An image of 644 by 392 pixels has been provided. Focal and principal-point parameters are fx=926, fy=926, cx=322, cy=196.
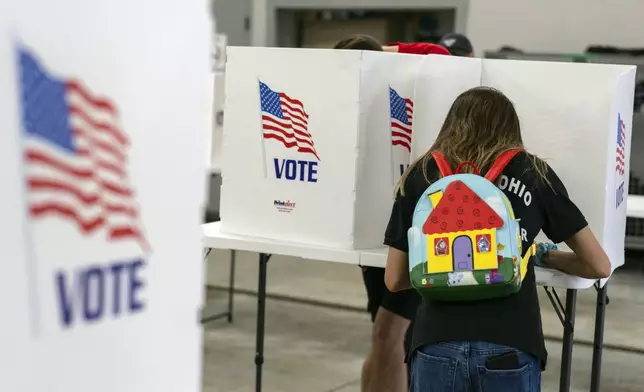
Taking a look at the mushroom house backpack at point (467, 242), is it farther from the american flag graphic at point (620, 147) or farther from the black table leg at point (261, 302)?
the black table leg at point (261, 302)

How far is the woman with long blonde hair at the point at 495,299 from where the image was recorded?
2.08 metres

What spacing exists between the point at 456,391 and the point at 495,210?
1.38 ft

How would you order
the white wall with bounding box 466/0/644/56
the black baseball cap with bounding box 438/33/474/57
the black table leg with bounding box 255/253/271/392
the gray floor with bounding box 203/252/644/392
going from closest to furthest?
the black table leg with bounding box 255/253/271/392 → the black baseball cap with bounding box 438/33/474/57 → the gray floor with bounding box 203/252/644/392 → the white wall with bounding box 466/0/644/56

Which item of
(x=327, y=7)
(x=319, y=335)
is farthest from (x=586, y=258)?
(x=327, y=7)

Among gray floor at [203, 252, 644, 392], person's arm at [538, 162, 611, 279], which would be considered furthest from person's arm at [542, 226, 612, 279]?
gray floor at [203, 252, 644, 392]

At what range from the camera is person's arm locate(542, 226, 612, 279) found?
2.28 metres

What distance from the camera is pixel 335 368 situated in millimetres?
4715

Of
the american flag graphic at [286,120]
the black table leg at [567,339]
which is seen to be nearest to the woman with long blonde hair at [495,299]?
the black table leg at [567,339]

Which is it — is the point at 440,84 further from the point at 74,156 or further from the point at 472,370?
the point at 74,156

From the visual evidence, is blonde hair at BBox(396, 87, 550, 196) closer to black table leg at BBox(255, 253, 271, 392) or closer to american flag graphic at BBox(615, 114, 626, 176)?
american flag graphic at BBox(615, 114, 626, 176)

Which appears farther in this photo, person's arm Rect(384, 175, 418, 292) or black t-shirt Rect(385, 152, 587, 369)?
person's arm Rect(384, 175, 418, 292)

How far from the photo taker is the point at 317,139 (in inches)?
114

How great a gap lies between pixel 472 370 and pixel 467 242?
0.29m

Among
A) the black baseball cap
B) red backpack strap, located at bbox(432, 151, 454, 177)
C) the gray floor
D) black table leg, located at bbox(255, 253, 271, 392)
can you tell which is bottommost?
the gray floor
